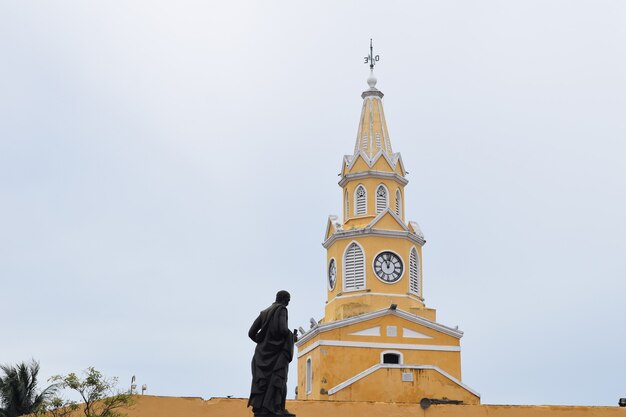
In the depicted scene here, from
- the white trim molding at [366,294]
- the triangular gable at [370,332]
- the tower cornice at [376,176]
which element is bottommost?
the triangular gable at [370,332]

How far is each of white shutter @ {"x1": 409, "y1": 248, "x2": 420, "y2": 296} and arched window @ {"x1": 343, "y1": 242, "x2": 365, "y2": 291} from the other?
6.55 ft

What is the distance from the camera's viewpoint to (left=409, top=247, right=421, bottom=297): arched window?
133 feet

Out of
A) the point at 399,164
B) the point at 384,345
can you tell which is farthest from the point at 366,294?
the point at 399,164

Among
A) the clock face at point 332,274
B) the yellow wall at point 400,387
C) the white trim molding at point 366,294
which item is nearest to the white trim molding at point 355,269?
the white trim molding at point 366,294

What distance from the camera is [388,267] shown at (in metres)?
39.9

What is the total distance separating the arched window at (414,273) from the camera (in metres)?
40.4

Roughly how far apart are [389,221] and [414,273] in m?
2.33

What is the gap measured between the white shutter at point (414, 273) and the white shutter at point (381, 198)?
6.92 feet

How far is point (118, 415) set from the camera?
2497cm

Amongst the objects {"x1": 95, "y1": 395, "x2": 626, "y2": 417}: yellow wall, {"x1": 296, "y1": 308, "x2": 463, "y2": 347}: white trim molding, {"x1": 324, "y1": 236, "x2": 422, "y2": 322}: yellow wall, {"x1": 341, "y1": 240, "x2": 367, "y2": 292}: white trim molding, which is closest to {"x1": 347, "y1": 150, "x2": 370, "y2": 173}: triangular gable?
{"x1": 324, "y1": 236, "x2": 422, "y2": 322}: yellow wall

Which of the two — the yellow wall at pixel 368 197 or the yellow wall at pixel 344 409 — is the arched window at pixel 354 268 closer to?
the yellow wall at pixel 368 197

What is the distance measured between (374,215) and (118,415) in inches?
712

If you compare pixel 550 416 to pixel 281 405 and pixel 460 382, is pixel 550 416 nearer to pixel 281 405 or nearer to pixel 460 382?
pixel 460 382

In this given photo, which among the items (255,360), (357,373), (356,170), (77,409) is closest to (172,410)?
(77,409)
